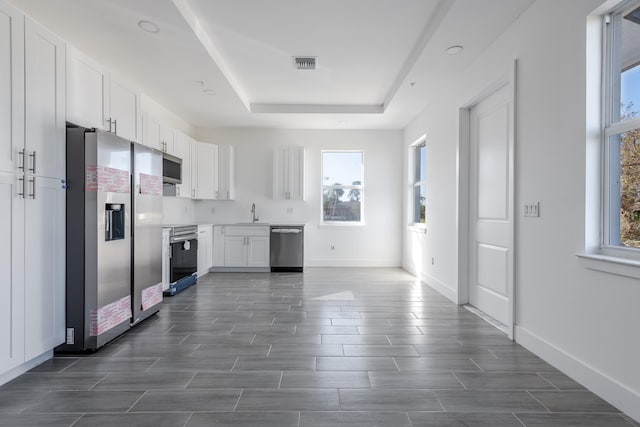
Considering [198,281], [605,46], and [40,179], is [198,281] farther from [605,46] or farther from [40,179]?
[605,46]

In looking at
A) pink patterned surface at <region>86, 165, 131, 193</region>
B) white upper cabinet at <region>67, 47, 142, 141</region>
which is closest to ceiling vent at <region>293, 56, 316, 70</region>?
white upper cabinet at <region>67, 47, 142, 141</region>

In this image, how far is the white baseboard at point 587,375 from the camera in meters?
1.87

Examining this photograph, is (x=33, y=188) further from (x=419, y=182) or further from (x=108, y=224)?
(x=419, y=182)

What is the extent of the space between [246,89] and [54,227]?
10.8 ft

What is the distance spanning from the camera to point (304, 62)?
4219 mm

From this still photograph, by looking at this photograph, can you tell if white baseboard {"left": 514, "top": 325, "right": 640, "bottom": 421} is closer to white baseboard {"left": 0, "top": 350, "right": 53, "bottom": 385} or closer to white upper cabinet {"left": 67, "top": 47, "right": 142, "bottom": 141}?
white baseboard {"left": 0, "top": 350, "right": 53, "bottom": 385}

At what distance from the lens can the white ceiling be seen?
2943 millimetres

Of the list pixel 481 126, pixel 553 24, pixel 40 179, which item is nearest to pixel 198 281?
pixel 40 179

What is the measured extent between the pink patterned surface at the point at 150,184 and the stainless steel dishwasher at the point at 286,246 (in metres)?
2.87

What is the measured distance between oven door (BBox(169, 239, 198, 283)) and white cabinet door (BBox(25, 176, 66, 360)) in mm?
2004

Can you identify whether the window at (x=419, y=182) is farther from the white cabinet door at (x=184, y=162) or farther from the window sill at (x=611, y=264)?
the white cabinet door at (x=184, y=162)

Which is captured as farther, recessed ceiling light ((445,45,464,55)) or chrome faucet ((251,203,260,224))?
chrome faucet ((251,203,260,224))

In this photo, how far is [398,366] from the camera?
2.48 m

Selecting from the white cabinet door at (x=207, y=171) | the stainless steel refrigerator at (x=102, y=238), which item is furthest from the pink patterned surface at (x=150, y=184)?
the white cabinet door at (x=207, y=171)
